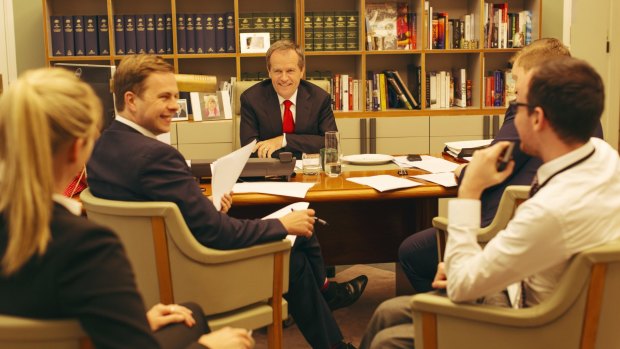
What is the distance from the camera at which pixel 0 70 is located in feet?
16.4

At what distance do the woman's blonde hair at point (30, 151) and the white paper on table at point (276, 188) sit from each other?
147cm

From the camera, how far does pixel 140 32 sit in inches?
192

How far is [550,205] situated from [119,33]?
4.01 metres

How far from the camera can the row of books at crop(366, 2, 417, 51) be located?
5012 millimetres

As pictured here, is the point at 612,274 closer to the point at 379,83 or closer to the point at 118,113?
the point at 118,113

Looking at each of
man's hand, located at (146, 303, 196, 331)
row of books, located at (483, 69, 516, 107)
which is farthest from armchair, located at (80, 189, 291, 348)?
row of books, located at (483, 69, 516, 107)

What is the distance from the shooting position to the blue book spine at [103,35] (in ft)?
16.0

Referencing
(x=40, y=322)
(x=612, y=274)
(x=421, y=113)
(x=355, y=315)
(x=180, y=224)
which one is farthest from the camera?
(x=421, y=113)

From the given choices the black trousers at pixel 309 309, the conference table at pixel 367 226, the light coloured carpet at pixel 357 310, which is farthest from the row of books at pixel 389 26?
the black trousers at pixel 309 309

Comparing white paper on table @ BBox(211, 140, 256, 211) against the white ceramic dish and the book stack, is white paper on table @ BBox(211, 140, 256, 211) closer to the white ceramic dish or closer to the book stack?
the white ceramic dish

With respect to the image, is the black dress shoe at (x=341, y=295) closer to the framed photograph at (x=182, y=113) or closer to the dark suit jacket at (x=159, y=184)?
the dark suit jacket at (x=159, y=184)

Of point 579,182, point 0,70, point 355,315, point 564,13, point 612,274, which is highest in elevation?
point 564,13

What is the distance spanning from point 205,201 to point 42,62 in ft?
11.3

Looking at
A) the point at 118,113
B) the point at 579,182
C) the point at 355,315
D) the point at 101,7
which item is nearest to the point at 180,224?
the point at 118,113
